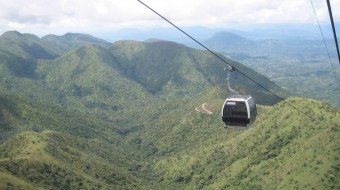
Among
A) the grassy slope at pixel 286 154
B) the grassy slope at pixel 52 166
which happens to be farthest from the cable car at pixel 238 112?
the grassy slope at pixel 286 154

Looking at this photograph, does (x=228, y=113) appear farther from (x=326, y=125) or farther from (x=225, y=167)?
(x=225, y=167)

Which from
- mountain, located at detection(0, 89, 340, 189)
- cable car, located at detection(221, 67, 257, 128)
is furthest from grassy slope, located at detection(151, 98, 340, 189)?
cable car, located at detection(221, 67, 257, 128)

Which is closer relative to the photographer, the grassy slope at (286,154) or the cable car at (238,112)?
the cable car at (238,112)

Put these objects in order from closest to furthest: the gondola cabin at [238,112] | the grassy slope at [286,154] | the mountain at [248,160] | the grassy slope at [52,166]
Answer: the gondola cabin at [238,112]
the grassy slope at [52,166]
the mountain at [248,160]
the grassy slope at [286,154]

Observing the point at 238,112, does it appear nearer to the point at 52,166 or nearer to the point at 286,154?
the point at 52,166

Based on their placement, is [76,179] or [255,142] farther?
[255,142]

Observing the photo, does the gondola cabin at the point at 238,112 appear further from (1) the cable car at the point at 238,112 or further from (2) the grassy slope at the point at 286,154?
(2) the grassy slope at the point at 286,154

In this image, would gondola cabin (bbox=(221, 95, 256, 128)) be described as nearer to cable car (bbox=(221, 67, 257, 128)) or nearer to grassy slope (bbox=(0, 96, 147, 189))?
cable car (bbox=(221, 67, 257, 128))

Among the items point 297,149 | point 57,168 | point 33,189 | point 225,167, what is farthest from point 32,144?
point 297,149
